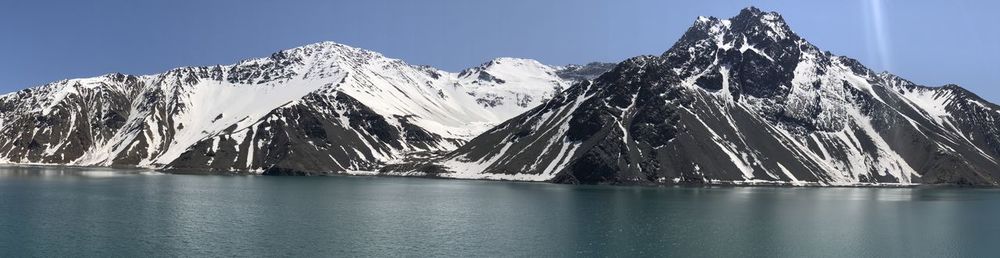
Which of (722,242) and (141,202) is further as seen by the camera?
(141,202)

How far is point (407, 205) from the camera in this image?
15225cm

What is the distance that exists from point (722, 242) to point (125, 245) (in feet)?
255

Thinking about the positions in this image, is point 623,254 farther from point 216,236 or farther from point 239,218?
point 239,218

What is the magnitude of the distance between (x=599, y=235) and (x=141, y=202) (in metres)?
93.9

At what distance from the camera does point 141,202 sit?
14562 centimetres

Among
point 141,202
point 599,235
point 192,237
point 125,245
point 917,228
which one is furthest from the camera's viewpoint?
point 141,202

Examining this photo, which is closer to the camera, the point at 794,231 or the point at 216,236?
the point at 216,236

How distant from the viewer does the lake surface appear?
9200cm

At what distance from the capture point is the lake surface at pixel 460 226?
92000mm

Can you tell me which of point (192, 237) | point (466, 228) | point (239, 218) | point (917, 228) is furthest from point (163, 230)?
point (917, 228)

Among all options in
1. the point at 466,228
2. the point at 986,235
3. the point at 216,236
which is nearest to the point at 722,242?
the point at 466,228

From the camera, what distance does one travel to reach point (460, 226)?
114 m

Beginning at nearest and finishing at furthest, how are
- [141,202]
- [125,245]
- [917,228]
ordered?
[125,245]
[917,228]
[141,202]

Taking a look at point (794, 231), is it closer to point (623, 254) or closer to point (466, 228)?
point (623, 254)
